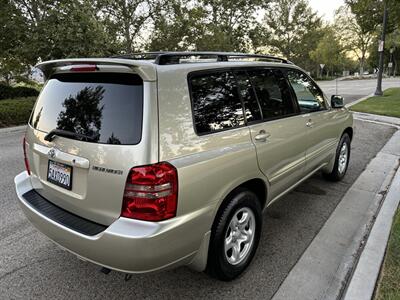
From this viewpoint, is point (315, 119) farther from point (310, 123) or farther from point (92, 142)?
point (92, 142)

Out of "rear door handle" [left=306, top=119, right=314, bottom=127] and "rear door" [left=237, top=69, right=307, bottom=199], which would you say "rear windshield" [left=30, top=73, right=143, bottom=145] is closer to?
"rear door" [left=237, top=69, right=307, bottom=199]

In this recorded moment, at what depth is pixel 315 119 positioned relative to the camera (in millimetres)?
3875

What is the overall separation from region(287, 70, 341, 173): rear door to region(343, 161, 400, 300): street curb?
37.2 inches

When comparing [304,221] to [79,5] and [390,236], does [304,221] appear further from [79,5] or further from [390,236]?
[79,5]

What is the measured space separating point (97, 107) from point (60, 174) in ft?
1.91

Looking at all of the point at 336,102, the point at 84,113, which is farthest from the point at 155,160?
the point at 336,102

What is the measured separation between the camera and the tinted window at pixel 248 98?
281 centimetres

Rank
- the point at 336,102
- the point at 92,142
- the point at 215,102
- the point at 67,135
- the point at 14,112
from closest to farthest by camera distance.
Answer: the point at 92,142
the point at 67,135
the point at 215,102
the point at 336,102
the point at 14,112

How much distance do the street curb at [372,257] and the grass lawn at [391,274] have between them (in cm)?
4

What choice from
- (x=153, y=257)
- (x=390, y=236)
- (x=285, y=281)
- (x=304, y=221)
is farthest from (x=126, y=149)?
(x=390, y=236)

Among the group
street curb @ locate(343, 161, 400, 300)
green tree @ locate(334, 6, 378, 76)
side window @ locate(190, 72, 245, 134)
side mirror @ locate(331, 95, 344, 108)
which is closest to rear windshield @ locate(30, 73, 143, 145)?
side window @ locate(190, 72, 245, 134)

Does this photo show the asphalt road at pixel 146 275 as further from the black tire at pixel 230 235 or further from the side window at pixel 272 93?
the side window at pixel 272 93

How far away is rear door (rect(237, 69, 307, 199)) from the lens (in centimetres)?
285

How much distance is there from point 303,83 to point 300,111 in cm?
55
